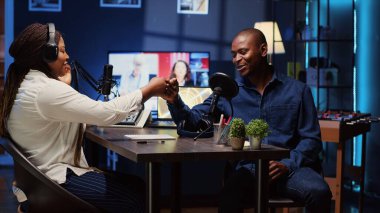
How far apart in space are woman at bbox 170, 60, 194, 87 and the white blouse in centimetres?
264

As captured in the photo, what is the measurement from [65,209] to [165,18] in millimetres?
3440

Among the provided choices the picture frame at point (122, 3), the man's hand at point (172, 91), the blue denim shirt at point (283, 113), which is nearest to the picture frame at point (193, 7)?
the picture frame at point (122, 3)

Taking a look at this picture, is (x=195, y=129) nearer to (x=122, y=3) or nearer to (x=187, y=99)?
(x=187, y=99)

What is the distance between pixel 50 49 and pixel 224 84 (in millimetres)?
777

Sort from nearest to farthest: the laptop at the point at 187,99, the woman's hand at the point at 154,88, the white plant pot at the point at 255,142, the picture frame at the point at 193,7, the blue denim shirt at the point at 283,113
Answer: the white plant pot at the point at 255,142
the woman's hand at the point at 154,88
the blue denim shirt at the point at 283,113
the laptop at the point at 187,99
the picture frame at the point at 193,7

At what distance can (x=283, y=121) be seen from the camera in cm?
316

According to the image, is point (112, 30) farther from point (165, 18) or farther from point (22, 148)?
point (22, 148)

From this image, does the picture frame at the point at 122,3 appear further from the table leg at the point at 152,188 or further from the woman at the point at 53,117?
the table leg at the point at 152,188

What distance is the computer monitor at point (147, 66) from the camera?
5199mm

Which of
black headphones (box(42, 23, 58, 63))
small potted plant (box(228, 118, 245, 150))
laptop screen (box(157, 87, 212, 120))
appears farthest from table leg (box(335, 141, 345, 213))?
black headphones (box(42, 23, 58, 63))

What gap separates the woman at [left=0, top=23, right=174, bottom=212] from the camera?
2.48 metres

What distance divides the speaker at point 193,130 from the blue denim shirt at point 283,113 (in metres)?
0.06

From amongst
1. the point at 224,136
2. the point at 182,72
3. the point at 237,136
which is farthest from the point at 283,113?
the point at 182,72

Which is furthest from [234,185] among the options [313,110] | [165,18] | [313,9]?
[313,9]
